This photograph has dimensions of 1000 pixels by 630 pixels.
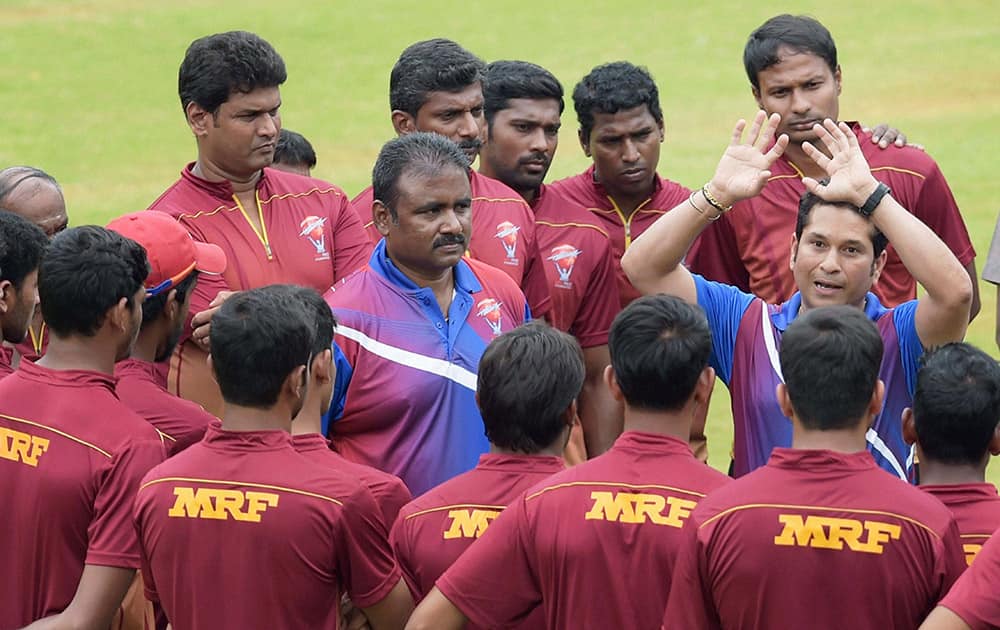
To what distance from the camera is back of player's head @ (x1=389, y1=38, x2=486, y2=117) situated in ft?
23.6

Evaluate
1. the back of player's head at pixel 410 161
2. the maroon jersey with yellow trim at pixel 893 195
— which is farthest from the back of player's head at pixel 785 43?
the back of player's head at pixel 410 161

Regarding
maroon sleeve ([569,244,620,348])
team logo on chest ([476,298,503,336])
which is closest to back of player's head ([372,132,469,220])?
team logo on chest ([476,298,503,336])

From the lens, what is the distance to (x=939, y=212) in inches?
270

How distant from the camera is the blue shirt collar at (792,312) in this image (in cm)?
544

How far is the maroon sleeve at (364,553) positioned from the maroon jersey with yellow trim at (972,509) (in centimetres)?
151

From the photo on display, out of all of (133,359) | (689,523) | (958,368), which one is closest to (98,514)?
(133,359)

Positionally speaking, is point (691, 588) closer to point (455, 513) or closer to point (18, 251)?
point (455, 513)

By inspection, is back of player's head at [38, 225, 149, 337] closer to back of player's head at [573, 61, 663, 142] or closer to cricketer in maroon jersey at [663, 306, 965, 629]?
cricketer in maroon jersey at [663, 306, 965, 629]

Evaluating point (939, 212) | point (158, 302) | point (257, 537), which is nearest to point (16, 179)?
point (158, 302)

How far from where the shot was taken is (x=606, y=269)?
7.33 metres

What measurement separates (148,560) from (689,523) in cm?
154

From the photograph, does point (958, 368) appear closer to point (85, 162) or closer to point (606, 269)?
point (606, 269)

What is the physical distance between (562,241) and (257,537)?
327 centimetres

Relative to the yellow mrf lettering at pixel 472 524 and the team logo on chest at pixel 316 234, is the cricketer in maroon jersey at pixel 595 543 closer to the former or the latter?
the yellow mrf lettering at pixel 472 524
